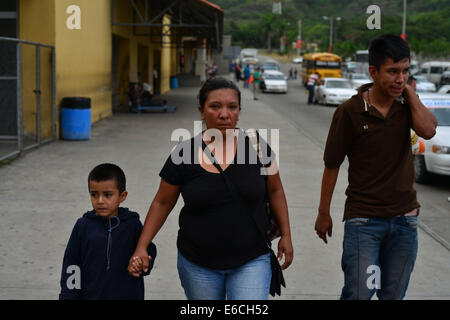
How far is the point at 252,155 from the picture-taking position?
3127 mm

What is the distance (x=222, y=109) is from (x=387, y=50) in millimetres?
1036

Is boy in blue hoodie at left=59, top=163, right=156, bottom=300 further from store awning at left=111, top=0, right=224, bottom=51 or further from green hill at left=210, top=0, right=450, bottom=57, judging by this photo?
green hill at left=210, top=0, right=450, bottom=57

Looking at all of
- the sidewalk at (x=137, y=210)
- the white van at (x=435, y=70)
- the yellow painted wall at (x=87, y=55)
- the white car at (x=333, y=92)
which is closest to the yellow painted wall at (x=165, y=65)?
the white car at (x=333, y=92)

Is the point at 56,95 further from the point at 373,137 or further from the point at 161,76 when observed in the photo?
the point at 161,76

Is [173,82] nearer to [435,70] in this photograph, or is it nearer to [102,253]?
[435,70]

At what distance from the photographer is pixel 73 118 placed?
48.0 ft

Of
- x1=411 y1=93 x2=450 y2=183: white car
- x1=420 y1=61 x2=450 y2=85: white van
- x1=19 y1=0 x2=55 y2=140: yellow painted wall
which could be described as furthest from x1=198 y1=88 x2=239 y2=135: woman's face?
x1=420 y1=61 x2=450 y2=85: white van

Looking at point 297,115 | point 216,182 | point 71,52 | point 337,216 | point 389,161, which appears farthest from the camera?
point 297,115

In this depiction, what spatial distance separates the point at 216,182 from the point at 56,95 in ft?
40.0

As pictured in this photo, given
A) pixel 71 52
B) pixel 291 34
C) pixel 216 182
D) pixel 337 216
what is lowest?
pixel 337 216

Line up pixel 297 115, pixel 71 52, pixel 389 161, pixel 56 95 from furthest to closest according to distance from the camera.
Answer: pixel 297 115 < pixel 71 52 < pixel 56 95 < pixel 389 161

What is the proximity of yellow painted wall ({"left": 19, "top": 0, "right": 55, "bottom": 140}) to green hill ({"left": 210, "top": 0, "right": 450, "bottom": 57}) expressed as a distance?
216ft
